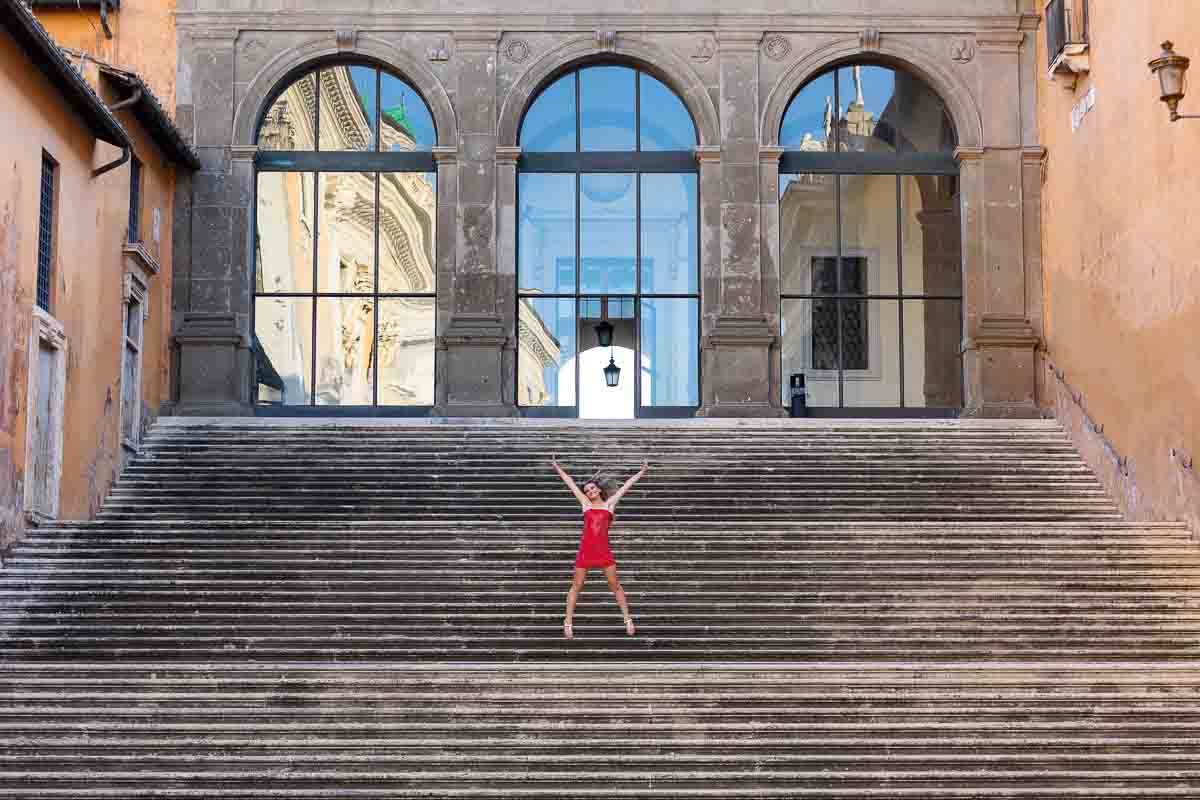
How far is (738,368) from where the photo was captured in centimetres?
2634

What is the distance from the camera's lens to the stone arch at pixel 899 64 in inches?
1062

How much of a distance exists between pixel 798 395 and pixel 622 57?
5.51 meters

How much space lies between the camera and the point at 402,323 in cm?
2717

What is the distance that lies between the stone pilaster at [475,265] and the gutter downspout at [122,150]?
203 inches

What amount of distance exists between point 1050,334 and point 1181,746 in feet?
40.8

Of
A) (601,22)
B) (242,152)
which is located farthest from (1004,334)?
(242,152)

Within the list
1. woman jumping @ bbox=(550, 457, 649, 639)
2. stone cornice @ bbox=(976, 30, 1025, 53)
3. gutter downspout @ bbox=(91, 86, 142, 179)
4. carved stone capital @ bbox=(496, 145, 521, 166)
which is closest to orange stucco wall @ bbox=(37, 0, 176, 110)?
gutter downspout @ bbox=(91, 86, 142, 179)

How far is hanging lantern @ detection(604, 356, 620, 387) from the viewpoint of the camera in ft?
91.3

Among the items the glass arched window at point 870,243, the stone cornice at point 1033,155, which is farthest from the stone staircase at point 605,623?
the stone cornice at point 1033,155

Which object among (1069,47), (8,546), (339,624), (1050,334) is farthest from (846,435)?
(8,546)

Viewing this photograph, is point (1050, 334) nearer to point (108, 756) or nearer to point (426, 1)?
point (426, 1)

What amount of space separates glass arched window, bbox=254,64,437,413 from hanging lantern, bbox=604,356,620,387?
2628 mm

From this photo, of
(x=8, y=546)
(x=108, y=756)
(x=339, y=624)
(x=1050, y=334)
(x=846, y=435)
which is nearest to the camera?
(x=108, y=756)

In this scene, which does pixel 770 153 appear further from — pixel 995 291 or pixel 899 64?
pixel 995 291
